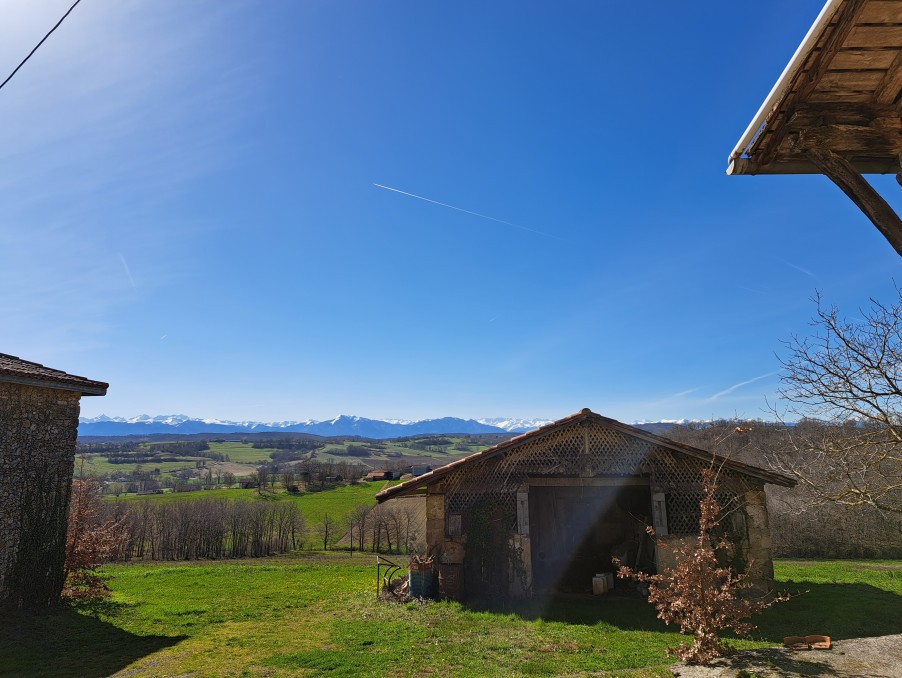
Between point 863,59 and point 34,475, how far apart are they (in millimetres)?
15186

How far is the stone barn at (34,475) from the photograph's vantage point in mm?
10797

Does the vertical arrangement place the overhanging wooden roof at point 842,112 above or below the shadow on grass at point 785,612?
above

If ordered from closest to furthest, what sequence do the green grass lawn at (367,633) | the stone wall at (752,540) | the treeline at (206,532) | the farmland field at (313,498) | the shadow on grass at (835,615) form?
1. the green grass lawn at (367,633)
2. the shadow on grass at (835,615)
3. the stone wall at (752,540)
4. the treeline at (206,532)
5. the farmland field at (313,498)

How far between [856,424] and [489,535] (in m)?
8.88

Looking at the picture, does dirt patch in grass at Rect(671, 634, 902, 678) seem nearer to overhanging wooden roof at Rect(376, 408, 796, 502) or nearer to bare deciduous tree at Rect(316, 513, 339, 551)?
overhanging wooden roof at Rect(376, 408, 796, 502)

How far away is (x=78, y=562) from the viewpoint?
1296cm

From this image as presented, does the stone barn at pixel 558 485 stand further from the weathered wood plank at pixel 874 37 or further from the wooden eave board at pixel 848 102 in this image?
the weathered wood plank at pixel 874 37

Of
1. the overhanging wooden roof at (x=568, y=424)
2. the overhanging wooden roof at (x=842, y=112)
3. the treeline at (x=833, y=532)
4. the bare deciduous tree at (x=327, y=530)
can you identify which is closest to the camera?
the overhanging wooden roof at (x=842, y=112)

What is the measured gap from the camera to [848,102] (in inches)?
145

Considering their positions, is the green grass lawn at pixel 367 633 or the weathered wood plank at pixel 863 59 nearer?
the weathered wood plank at pixel 863 59

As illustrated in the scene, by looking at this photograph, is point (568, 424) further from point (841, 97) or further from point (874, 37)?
point (874, 37)

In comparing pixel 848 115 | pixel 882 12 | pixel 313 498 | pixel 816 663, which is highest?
pixel 882 12

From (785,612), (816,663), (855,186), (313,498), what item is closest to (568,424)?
(785,612)

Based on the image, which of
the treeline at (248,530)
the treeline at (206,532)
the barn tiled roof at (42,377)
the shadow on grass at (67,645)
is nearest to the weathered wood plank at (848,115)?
the shadow on grass at (67,645)
